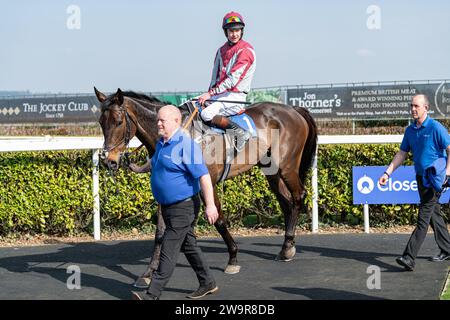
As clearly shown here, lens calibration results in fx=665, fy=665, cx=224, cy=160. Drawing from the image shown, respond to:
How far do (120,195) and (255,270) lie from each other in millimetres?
2918

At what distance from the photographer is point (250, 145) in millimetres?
7668

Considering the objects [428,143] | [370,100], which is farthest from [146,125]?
[370,100]

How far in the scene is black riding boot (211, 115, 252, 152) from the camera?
7090 mm

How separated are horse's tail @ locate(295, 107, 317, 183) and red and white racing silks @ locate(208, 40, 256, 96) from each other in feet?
4.86

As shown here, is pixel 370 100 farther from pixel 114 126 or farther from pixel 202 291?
pixel 202 291

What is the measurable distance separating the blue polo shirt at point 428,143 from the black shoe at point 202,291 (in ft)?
8.07

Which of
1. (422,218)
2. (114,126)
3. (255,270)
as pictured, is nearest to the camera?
(114,126)

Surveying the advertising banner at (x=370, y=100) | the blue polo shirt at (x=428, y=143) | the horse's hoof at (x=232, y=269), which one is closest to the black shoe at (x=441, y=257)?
the blue polo shirt at (x=428, y=143)

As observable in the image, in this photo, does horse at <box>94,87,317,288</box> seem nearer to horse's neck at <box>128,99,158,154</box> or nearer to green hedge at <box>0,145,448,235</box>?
horse's neck at <box>128,99,158,154</box>

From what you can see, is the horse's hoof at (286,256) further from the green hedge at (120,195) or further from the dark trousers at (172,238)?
the dark trousers at (172,238)

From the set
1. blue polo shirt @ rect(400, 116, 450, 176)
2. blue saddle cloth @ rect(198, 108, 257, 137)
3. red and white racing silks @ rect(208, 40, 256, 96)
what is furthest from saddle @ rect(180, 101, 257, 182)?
blue polo shirt @ rect(400, 116, 450, 176)

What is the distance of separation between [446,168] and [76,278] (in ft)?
12.6

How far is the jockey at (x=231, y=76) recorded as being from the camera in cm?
709
